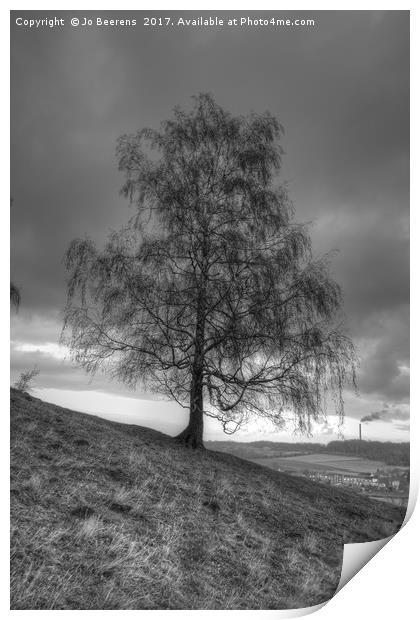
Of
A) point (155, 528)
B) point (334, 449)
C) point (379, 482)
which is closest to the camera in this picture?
point (155, 528)

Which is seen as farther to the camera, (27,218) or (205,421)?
(205,421)

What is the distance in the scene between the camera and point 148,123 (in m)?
4.57

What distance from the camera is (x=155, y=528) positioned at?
4.05 m

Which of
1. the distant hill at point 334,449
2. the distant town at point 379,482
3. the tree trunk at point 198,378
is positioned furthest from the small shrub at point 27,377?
the tree trunk at point 198,378

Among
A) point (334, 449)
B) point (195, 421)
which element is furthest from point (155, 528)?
point (195, 421)

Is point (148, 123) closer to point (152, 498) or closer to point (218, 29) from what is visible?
point (218, 29)

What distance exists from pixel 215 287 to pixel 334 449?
9.27 feet

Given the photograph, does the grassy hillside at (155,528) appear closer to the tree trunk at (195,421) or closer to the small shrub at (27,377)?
the small shrub at (27,377)

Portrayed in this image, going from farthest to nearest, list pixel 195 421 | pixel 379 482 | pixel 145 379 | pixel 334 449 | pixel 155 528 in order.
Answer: pixel 195 421 → pixel 145 379 → pixel 334 449 → pixel 379 482 → pixel 155 528

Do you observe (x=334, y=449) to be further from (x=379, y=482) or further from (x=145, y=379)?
(x=145, y=379)

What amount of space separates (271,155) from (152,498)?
14.3ft

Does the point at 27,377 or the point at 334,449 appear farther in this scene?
the point at 334,449

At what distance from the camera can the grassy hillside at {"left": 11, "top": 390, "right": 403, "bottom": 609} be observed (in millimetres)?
3256

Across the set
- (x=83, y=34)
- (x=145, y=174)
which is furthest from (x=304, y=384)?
(x=83, y=34)
